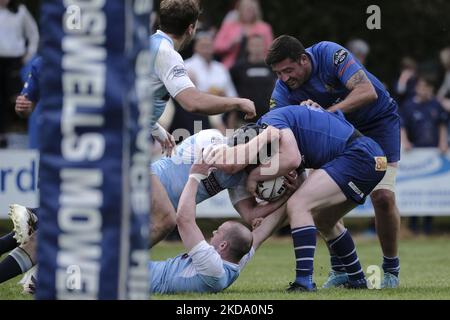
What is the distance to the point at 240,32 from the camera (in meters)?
15.0

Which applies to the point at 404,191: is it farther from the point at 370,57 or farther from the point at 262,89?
the point at 370,57

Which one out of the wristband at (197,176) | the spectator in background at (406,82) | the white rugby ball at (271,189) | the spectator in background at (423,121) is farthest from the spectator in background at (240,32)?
the wristband at (197,176)

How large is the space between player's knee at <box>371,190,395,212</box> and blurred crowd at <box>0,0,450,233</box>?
18.5 feet

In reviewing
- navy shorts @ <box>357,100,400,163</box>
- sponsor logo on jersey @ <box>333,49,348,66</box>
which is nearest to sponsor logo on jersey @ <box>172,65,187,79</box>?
sponsor logo on jersey @ <box>333,49,348,66</box>

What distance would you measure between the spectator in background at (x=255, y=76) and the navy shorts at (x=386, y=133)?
5676mm

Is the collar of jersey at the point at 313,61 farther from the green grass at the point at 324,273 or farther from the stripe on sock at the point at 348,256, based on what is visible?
the green grass at the point at 324,273

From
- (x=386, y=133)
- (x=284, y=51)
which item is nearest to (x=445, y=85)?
(x=386, y=133)

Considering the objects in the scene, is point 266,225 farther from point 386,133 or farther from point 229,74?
point 229,74

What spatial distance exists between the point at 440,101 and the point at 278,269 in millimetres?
6555

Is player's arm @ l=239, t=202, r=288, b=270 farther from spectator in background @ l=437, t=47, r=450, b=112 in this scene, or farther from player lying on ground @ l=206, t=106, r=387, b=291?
spectator in background @ l=437, t=47, r=450, b=112

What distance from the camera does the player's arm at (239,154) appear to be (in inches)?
268

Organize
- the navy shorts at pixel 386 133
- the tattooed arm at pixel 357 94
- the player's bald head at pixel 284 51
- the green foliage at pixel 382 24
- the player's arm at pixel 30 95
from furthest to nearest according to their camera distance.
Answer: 1. the green foliage at pixel 382 24
2. the navy shorts at pixel 386 133
3. the player's arm at pixel 30 95
4. the tattooed arm at pixel 357 94
5. the player's bald head at pixel 284 51

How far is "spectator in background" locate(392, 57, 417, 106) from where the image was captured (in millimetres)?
15992

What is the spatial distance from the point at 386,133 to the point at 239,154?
7.03 ft
